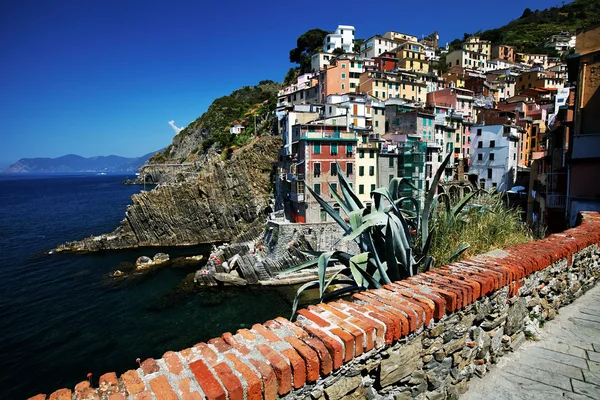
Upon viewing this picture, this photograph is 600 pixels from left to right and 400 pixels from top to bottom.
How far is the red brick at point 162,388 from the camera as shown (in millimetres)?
1812

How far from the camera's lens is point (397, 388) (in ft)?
8.65

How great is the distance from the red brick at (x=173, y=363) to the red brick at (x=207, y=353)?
5.9 inches

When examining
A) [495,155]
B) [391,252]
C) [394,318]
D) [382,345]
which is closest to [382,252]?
[391,252]

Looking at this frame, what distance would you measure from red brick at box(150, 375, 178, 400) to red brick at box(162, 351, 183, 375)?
0.09 meters

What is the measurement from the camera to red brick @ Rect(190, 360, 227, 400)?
71.3 inches

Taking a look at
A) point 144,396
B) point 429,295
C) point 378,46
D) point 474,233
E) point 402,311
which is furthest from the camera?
point 378,46

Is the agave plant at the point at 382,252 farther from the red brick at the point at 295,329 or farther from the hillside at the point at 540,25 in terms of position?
the hillside at the point at 540,25

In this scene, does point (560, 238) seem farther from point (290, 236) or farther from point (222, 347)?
point (290, 236)

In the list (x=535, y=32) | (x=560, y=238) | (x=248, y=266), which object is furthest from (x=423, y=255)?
(x=535, y=32)

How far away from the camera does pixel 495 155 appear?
3909cm

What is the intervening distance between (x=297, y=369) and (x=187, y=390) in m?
0.66

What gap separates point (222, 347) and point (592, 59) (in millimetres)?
14060

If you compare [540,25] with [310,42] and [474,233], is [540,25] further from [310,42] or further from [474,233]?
[474,233]

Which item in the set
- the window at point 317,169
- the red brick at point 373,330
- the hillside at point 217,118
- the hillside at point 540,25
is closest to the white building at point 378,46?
the hillside at point 217,118
